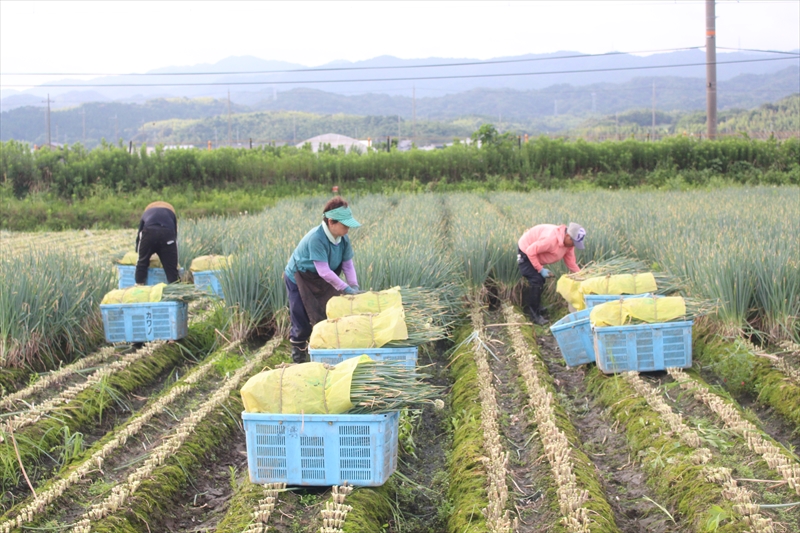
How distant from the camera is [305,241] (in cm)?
549

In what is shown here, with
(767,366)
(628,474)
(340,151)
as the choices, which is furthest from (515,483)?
(340,151)

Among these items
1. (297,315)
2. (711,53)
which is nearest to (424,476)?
(297,315)

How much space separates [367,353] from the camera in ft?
15.0

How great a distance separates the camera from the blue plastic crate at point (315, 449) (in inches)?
134

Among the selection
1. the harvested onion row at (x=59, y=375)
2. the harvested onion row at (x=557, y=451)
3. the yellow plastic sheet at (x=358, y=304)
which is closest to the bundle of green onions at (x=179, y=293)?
the harvested onion row at (x=59, y=375)

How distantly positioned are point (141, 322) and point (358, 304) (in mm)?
2379

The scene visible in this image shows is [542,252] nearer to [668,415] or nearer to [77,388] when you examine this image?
[668,415]

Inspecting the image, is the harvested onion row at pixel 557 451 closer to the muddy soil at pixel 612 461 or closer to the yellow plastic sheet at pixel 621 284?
the muddy soil at pixel 612 461

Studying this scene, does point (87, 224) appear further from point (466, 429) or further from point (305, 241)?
point (466, 429)

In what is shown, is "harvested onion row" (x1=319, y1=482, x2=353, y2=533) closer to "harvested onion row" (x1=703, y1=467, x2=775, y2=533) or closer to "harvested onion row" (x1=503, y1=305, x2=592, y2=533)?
"harvested onion row" (x1=503, y1=305, x2=592, y2=533)

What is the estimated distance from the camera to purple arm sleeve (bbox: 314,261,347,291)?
17.5 feet

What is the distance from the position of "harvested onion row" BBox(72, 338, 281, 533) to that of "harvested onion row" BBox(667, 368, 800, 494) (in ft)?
9.88

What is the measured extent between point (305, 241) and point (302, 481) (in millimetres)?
2375

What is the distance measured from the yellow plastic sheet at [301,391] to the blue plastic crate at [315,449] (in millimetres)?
73
